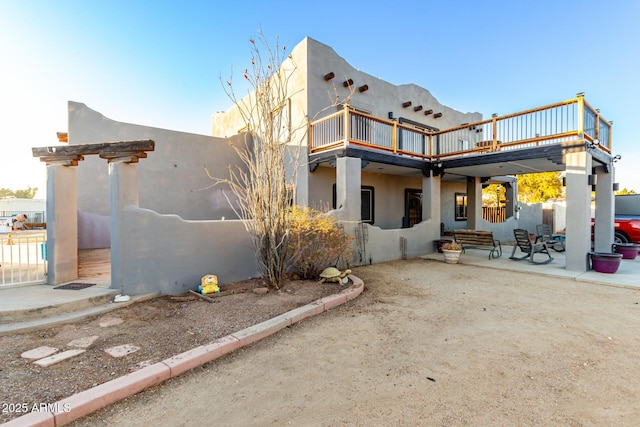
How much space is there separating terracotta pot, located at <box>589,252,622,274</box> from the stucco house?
0.25m

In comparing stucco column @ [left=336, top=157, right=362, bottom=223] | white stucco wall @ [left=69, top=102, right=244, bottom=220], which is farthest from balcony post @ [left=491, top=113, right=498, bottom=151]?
white stucco wall @ [left=69, top=102, right=244, bottom=220]

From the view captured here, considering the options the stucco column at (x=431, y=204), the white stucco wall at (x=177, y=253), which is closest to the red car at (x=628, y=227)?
the stucco column at (x=431, y=204)

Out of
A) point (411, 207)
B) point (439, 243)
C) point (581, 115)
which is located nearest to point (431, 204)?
point (439, 243)

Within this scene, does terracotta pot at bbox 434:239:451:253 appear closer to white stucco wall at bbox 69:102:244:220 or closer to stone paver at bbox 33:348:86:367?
white stucco wall at bbox 69:102:244:220

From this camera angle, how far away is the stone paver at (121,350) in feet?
9.97

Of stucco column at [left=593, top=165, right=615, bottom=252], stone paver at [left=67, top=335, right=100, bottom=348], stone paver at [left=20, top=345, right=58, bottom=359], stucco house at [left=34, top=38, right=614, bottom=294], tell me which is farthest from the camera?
stucco column at [left=593, top=165, right=615, bottom=252]

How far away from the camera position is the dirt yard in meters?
2.17

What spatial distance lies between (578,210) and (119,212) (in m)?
10.0

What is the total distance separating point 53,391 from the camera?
7.88 ft

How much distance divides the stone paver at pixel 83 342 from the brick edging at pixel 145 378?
1.14 meters

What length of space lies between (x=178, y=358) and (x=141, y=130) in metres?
8.71

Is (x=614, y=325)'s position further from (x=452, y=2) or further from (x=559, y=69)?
(x=559, y=69)

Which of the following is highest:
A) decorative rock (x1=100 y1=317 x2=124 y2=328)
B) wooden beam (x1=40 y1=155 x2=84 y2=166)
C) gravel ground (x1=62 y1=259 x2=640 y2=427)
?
wooden beam (x1=40 y1=155 x2=84 y2=166)

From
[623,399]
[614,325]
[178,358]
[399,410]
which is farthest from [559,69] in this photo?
[178,358]
